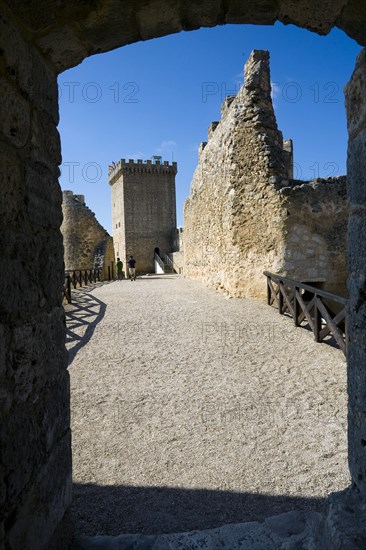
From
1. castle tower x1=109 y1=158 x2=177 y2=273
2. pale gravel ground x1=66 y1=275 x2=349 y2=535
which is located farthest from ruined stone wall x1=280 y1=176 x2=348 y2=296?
castle tower x1=109 y1=158 x2=177 y2=273

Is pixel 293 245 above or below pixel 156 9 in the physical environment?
below

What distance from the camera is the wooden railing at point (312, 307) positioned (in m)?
4.57

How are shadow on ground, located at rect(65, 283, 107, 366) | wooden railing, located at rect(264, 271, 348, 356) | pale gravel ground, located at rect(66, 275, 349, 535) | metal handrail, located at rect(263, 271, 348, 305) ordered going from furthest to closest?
shadow on ground, located at rect(65, 283, 107, 366) → metal handrail, located at rect(263, 271, 348, 305) → wooden railing, located at rect(264, 271, 348, 356) → pale gravel ground, located at rect(66, 275, 349, 535)

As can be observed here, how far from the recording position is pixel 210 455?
2.62 metres

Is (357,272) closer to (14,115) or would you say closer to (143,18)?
Result: (143,18)

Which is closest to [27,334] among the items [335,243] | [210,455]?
[210,455]

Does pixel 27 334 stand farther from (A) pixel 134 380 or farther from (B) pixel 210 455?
(A) pixel 134 380

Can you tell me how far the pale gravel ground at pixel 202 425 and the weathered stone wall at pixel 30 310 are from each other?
72cm

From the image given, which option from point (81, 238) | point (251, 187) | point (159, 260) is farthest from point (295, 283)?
point (159, 260)

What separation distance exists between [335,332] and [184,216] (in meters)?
11.3

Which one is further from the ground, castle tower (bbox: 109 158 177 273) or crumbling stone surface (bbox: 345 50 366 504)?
castle tower (bbox: 109 158 177 273)

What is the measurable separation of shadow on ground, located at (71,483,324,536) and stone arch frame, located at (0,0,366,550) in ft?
1.51

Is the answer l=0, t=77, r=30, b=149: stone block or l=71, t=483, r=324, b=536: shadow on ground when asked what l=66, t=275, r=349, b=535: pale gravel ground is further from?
l=0, t=77, r=30, b=149: stone block

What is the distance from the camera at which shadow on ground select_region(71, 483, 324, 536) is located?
1.96m
